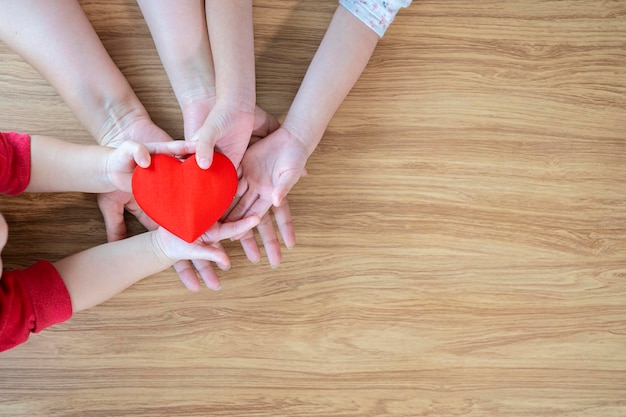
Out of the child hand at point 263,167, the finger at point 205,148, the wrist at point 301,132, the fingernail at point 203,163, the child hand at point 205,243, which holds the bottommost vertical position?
the child hand at point 205,243

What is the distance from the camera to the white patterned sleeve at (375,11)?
2.55ft

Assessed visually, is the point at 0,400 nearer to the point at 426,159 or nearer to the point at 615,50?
the point at 426,159

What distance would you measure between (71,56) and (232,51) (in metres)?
0.22

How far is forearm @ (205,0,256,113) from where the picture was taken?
2.43ft

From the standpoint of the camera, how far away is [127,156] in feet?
2.18

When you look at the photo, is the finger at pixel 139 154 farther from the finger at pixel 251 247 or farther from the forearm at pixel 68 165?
the finger at pixel 251 247

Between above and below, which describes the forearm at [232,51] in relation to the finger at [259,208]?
above

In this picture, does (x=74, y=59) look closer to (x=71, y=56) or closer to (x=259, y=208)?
(x=71, y=56)

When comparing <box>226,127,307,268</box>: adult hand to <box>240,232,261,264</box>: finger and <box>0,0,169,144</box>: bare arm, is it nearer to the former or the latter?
<box>240,232,261,264</box>: finger

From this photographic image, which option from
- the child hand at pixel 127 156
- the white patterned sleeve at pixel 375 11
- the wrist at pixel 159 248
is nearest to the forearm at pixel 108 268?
the wrist at pixel 159 248

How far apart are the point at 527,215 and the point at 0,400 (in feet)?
2.71

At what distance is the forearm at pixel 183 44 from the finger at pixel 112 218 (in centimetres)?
17

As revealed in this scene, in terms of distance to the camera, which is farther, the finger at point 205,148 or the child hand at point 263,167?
the child hand at point 263,167

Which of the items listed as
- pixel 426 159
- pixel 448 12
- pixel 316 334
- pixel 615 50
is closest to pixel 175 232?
pixel 316 334
